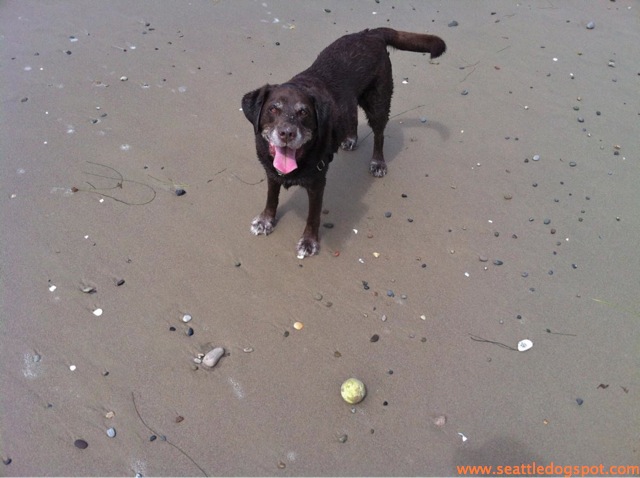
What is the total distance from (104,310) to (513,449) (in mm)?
2680

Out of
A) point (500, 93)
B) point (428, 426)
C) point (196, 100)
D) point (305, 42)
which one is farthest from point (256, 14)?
point (428, 426)

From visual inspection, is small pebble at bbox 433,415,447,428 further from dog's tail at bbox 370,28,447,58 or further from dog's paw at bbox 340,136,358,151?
dog's tail at bbox 370,28,447,58

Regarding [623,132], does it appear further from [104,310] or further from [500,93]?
[104,310]

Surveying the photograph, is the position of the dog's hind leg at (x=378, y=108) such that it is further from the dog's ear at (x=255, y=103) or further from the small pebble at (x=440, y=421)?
the small pebble at (x=440, y=421)

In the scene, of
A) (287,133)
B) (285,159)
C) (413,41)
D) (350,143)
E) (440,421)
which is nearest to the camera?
(440,421)

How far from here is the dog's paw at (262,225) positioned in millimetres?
3875

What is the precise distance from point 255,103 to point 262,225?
3.45 feet

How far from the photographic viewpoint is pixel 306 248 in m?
3.77

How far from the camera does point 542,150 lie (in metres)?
4.84

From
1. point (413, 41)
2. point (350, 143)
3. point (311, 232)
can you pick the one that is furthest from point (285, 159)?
point (413, 41)

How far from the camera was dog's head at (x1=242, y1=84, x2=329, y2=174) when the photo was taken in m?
3.02

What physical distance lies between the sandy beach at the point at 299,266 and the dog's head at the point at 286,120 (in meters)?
0.90

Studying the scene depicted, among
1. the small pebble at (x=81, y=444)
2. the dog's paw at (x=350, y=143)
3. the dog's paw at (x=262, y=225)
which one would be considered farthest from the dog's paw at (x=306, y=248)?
the small pebble at (x=81, y=444)

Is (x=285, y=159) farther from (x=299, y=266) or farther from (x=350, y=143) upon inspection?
(x=350, y=143)
